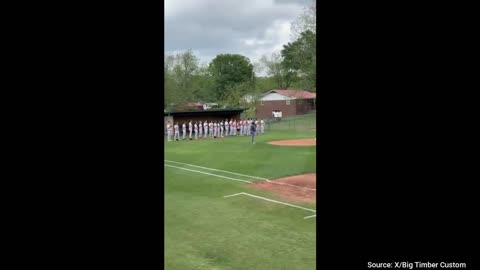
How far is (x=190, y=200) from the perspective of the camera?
27.7 ft

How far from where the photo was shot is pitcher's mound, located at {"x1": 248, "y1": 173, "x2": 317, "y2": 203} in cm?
849

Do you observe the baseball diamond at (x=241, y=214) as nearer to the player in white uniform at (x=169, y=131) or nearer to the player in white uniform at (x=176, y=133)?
the player in white uniform at (x=169, y=131)

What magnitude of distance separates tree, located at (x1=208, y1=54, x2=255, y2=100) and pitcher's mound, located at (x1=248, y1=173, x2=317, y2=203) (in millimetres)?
41812

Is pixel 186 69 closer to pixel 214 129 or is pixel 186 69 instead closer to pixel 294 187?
pixel 214 129

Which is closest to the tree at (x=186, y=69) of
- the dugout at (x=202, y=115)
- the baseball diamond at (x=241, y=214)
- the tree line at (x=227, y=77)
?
the tree line at (x=227, y=77)

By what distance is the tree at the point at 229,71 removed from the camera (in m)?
54.2

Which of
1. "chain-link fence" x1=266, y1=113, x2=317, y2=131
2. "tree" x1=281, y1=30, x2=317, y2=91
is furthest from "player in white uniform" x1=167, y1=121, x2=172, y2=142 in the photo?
"chain-link fence" x1=266, y1=113, x2=317, y2=131

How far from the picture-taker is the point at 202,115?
25.7m

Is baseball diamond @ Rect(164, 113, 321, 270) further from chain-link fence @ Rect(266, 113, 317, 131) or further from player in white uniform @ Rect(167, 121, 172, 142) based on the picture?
chain-link fence @ Rect(266, 113, 317, 131)

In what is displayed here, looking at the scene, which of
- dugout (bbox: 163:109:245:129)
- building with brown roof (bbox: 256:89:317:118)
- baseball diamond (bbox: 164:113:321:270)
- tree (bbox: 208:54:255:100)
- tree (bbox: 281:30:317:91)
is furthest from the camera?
tree (bbox: 208:54:255:100)

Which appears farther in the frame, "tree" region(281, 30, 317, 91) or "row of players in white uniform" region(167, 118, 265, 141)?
"tree" region(281, 30, 317, 91)

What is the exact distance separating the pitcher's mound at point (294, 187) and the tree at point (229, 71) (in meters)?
41.8
